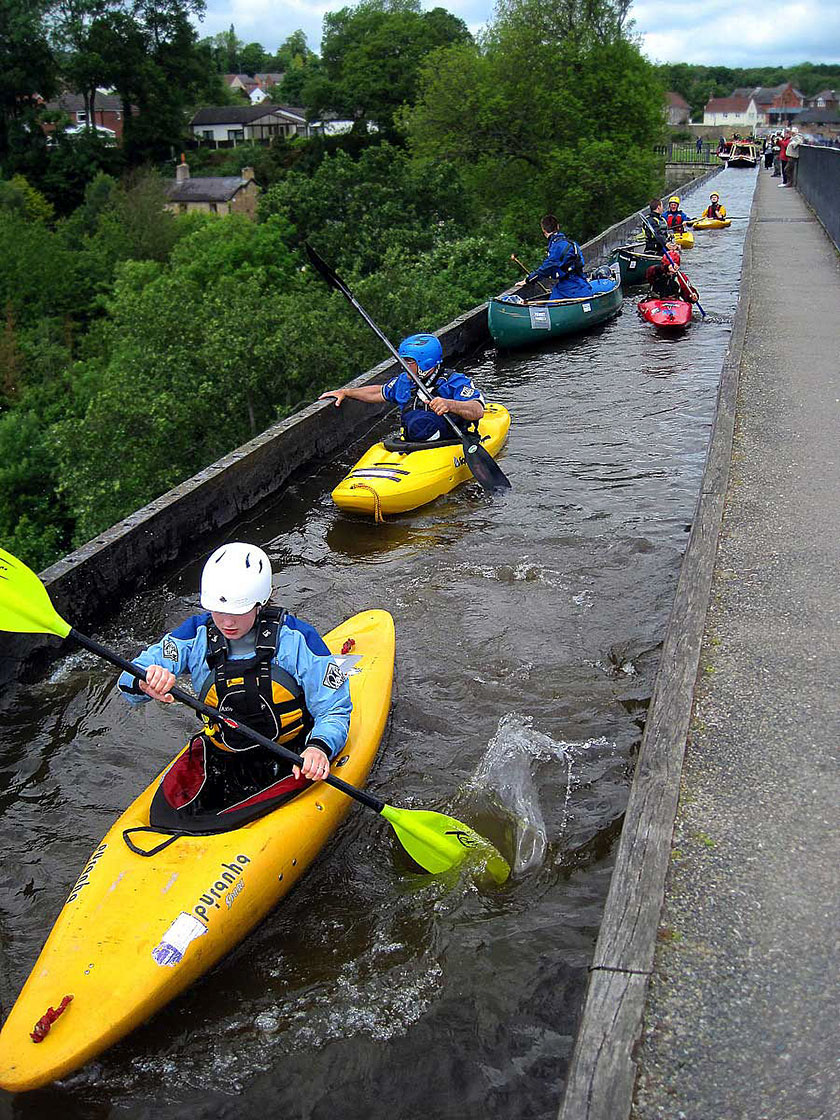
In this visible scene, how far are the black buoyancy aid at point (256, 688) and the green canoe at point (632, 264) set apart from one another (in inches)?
670

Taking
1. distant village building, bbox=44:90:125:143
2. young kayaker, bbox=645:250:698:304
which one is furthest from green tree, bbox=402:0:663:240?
distant village building, bbox=44:90:125:143

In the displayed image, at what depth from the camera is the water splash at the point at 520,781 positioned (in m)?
5.04

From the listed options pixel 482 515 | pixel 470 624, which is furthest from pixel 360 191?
pixel 470 624

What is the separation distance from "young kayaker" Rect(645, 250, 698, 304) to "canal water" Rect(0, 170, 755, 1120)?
282 inches

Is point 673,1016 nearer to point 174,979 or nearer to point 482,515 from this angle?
point 174,979

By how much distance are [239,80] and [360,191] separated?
5396 inches

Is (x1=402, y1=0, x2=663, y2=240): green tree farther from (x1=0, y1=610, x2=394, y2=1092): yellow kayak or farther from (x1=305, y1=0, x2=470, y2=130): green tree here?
(x1=305, y1=0, x2=470, y2=130): green tree

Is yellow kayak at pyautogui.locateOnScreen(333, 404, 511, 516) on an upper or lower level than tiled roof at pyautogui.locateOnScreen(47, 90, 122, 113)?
lower

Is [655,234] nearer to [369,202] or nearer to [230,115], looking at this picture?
[369,202]

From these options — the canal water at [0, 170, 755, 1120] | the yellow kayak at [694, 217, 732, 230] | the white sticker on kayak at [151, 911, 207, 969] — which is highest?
the yellow kayak at [694, 217, 732, 230]

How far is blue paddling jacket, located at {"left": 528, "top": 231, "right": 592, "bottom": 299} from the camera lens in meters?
15.7

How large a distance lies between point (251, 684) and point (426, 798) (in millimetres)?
1423

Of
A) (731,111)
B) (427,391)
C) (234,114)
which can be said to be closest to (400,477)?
(427,391)

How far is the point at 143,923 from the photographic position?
161 inches
